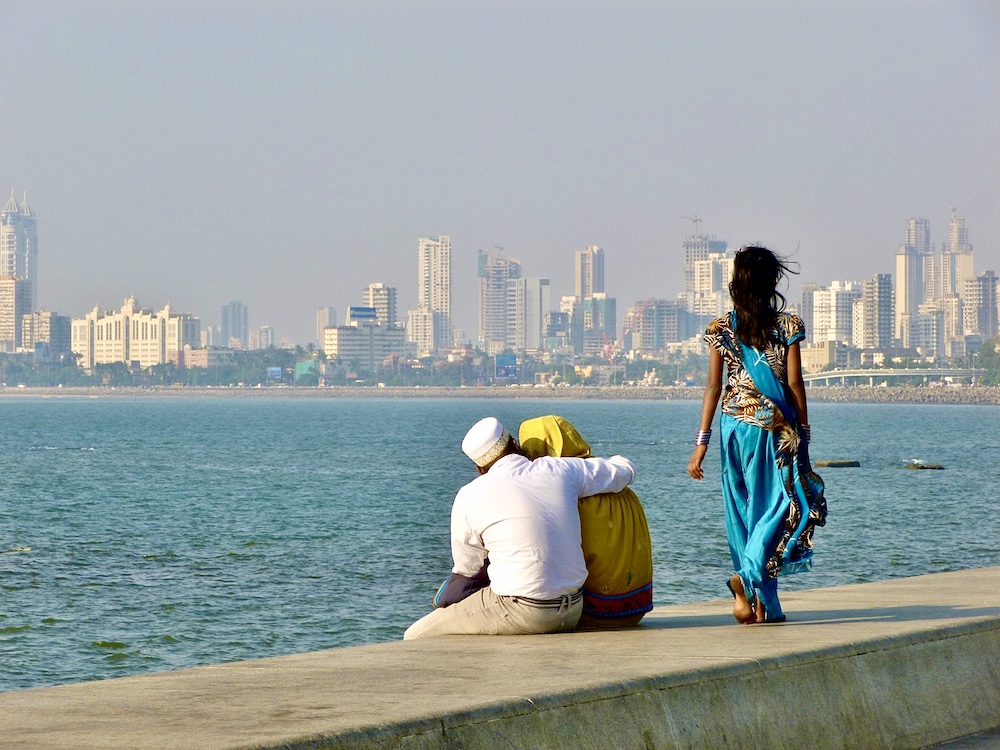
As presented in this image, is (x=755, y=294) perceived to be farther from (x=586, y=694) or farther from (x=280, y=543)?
(x=280, y=543)

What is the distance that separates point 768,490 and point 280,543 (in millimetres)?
21690

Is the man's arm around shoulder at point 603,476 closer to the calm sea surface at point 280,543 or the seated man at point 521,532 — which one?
the seated man at point 521,532

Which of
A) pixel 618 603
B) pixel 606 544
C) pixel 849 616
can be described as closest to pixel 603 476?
pixel 606 544

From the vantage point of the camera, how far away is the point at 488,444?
5.46 meters

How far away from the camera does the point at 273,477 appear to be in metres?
49.0

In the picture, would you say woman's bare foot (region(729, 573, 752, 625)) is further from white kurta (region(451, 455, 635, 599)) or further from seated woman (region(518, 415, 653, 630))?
white kurta (region(451, 455, 635, 599))

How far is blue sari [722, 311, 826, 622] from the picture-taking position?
18.8 feet

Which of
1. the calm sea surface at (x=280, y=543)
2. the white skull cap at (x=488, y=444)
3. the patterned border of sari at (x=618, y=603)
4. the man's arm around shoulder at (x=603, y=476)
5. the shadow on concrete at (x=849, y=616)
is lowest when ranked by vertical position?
the calm sea surface at (x=280, y=543)

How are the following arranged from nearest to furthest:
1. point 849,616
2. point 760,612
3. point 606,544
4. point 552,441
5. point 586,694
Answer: point 586,694, point 606,544, point 552,441, point 760,612, point 849,616

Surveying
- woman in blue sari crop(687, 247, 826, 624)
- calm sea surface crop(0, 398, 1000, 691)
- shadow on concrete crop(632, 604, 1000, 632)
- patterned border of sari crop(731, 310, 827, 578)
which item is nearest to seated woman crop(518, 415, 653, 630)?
shadow on concrete crop(632, 604, 1000, 632)

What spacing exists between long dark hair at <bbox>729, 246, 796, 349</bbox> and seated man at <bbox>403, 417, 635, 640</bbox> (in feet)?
2.63

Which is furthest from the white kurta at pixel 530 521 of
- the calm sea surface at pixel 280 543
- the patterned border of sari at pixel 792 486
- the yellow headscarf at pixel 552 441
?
the calm sea surface at pixel 280 543

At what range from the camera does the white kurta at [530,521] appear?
17.5 ft

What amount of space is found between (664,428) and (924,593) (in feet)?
317
